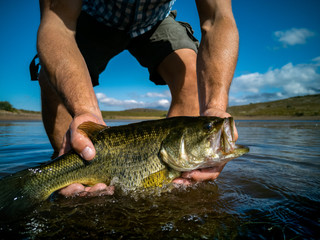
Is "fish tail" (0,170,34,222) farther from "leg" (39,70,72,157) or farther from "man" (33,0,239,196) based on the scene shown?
"leg" (39,70,72,157)

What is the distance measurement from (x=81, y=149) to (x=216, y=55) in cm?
229

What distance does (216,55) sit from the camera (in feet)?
10.0

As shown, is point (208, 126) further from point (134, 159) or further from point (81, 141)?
point (81, 141)

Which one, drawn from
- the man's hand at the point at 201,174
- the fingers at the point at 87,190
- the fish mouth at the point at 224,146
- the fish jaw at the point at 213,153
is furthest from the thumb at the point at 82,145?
the fish mouth at the point at 224,146

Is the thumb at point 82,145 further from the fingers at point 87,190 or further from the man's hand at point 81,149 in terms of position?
the fingers at point 87,190

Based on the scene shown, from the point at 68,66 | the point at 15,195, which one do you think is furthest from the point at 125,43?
the point at 15,195

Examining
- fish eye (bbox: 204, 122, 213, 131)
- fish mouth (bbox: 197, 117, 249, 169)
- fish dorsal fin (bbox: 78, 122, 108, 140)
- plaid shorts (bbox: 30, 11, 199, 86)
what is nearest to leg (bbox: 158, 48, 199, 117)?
plaid shorts (bbox: 30, 11, 199, 86)

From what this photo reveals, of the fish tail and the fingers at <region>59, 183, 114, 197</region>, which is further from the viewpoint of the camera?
the fingers at <region>59, 183, 114, 197</region>

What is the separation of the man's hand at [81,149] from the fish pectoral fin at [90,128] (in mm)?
51

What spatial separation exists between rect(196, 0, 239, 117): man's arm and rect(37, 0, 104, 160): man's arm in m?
1.51

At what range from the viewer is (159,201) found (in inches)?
90.7

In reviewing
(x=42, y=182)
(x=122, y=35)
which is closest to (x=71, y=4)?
(x=122, y=35)

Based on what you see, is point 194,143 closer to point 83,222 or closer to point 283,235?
point 283,235

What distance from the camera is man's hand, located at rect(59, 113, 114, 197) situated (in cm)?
218
